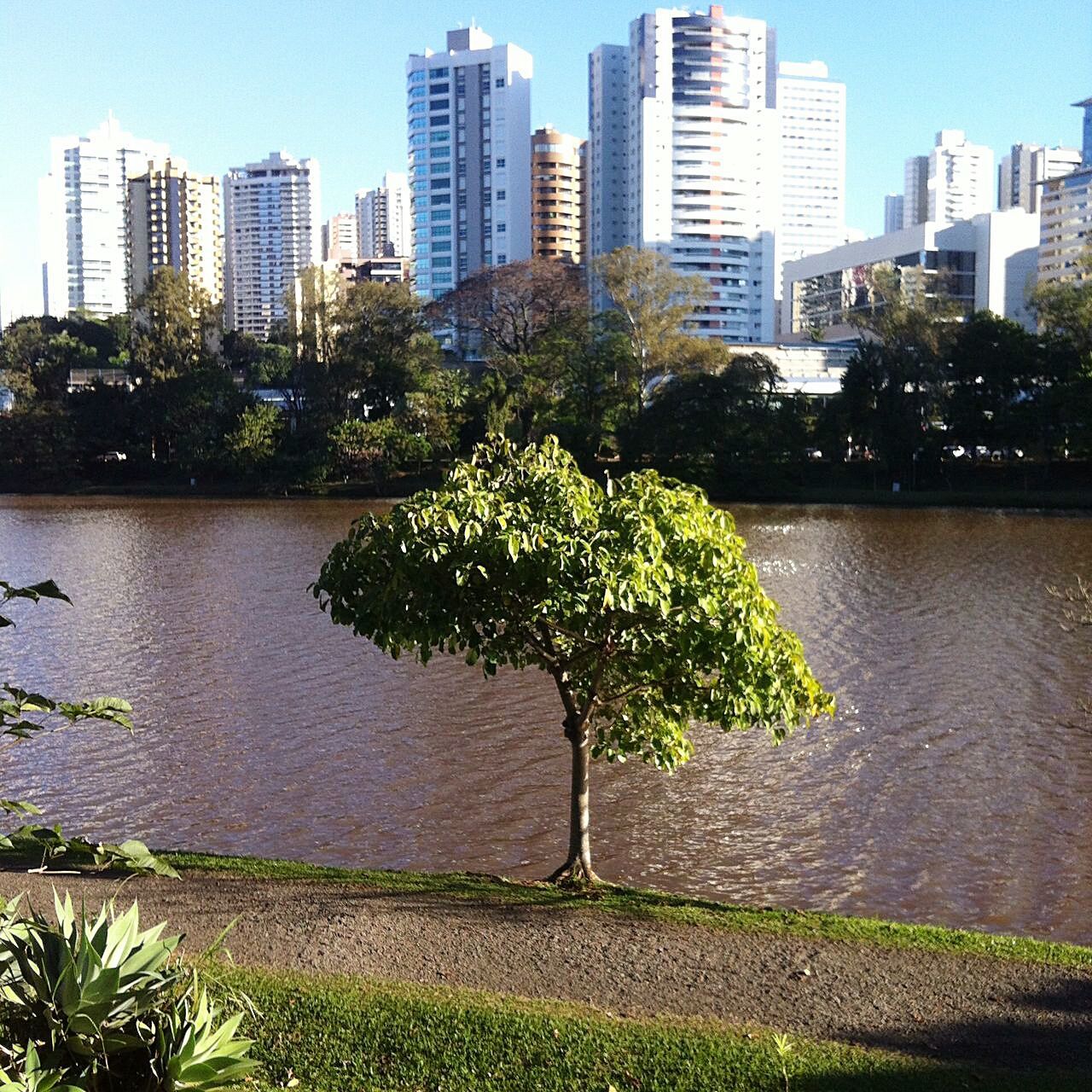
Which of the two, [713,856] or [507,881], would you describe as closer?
[507,881]

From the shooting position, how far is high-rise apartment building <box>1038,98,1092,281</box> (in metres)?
99.4

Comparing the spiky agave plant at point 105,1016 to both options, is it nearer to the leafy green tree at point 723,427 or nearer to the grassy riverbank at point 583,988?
the grassy riverbank at point 583,988

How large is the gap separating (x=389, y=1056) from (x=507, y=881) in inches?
158

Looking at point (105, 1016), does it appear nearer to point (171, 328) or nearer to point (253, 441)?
point (253, 441)

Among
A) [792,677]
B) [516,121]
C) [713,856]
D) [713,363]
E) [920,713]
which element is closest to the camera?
[792,677]

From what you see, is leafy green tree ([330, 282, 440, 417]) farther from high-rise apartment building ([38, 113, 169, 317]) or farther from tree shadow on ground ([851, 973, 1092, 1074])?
high-rise apartment building ([38, 113, 169, 317])

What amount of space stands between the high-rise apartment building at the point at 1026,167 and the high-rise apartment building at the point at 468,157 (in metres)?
76.5

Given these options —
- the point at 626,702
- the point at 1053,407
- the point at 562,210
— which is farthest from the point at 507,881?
the point at 562,210

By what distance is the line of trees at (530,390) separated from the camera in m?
53.1

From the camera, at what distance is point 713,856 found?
483 inches

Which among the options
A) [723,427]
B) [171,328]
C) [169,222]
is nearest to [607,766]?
[723,427]

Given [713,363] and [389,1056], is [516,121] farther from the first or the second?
[389,1056]

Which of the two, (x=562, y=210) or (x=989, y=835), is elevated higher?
(x=562, y=210)

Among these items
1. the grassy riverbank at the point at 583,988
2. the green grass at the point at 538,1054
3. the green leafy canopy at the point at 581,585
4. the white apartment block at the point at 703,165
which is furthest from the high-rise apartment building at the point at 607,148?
the green grass at the point at 538,1054
